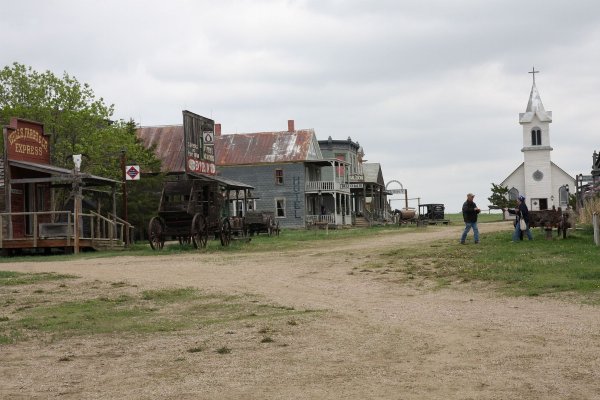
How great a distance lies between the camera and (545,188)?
80062mm

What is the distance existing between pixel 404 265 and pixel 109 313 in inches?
309

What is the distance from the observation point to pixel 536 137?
81875 millimetres

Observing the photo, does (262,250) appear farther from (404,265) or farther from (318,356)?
(318,356)

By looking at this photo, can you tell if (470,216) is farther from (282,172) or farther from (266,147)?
(266,147)

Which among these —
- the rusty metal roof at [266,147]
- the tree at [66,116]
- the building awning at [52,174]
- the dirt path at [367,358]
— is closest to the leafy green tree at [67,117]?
the tree at [66,116]

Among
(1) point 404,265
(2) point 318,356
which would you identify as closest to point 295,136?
(1) point 404,265

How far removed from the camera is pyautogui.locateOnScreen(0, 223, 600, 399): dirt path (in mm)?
6680

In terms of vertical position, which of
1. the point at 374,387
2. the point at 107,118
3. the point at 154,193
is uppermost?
the point at 107,118

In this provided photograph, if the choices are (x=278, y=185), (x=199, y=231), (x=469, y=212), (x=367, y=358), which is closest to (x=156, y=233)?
(x=199, y=231)

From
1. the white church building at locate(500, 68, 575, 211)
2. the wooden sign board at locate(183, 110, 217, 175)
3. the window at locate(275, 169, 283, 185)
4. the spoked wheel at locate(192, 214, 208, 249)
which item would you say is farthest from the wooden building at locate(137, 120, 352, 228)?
the spoked wheel at locate(192, 214, 208, 249)

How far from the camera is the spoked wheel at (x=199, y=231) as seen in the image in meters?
27.1

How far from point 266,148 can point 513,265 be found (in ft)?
152

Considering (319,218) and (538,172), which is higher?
(538,172)

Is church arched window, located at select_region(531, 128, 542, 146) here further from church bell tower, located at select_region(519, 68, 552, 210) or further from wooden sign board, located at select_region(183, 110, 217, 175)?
wooden sign board, located at select_region(183, 110, 217, 175)
